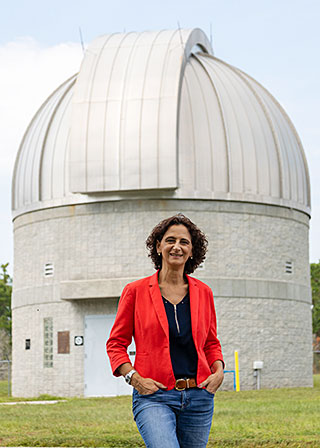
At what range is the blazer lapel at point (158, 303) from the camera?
4.71 m

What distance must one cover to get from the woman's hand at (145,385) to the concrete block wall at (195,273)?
19.9 metres

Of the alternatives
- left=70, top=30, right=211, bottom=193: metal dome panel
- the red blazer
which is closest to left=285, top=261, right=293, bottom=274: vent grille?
left=70, top=30, right=211, bottom=193: metal dome panel

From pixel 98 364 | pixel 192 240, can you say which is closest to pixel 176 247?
pixel 192 240

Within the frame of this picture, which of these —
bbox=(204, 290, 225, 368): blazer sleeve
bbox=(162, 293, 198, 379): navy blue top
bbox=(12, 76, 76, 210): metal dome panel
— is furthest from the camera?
bbox=(12, 76, 76, 210): metal dome panel

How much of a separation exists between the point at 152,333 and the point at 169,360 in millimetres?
175

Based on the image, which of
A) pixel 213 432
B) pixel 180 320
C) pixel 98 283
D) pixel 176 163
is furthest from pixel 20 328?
pixel 180 320

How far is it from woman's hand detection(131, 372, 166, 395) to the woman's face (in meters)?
0.71

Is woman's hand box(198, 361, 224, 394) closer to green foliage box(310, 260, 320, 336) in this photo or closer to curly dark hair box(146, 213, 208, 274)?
curly dark hair box(146, 213, 208, 274)

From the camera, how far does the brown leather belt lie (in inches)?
184

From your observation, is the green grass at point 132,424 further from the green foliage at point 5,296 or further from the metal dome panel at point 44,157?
the green foliage at point 5,296

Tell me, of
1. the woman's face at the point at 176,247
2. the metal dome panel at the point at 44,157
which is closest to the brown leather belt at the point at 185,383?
the woman's face at the point at 176,247

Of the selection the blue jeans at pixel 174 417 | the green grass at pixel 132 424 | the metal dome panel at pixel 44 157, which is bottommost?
the green grass at pixel 132 424

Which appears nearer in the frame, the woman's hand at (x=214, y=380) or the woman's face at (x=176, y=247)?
the woman's hand at (x=214, y=380)

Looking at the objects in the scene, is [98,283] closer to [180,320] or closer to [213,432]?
[213,432]
